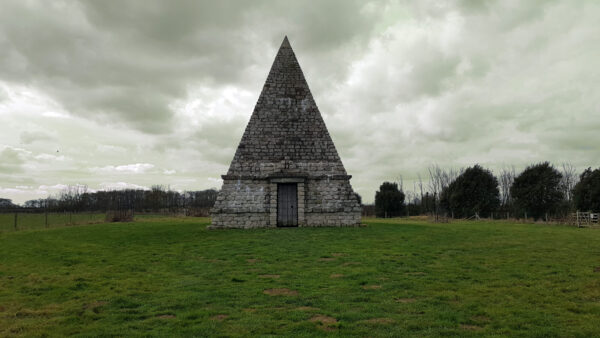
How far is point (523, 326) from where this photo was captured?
5.88 m

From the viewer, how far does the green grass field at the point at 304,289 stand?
236 inches

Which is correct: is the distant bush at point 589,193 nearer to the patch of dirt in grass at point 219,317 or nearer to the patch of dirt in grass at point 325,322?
the patch of dirt in grass at point 325,322

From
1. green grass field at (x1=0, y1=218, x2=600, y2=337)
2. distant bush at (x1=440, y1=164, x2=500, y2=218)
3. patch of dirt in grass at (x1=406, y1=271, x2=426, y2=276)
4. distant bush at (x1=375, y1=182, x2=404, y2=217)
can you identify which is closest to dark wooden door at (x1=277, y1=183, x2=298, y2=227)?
green grass field at (x1=0, y1=218, x2=600, y2=337)

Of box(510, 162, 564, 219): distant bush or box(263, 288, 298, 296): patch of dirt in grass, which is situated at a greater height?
box(510, 162, 564, 219): distant bush

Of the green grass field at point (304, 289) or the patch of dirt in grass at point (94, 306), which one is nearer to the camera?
the green grass field at point (304, 289)

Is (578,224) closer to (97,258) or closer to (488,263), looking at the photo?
(488,263)

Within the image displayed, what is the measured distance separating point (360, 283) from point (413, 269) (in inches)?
94.2

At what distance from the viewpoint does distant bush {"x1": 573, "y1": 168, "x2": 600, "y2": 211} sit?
3144 centimetres

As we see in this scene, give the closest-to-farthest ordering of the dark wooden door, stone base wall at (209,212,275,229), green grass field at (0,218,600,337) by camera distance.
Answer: green grass field at (0,218,600,337)
stone base wall at (209,212,275,229)
the dark wooden door

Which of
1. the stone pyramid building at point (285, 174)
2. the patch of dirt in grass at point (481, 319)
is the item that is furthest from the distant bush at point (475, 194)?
the patch of dirt in grass at point (481, 319)

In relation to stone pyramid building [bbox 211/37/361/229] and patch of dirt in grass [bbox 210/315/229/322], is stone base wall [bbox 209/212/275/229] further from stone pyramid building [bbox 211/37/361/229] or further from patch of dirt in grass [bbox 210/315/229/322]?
patch of dirt in grass [bbox 210/315/229/322]

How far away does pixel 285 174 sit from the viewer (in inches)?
858

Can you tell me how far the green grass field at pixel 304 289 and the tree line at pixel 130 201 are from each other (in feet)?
175

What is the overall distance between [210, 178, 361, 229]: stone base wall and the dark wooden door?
13.2 inches
